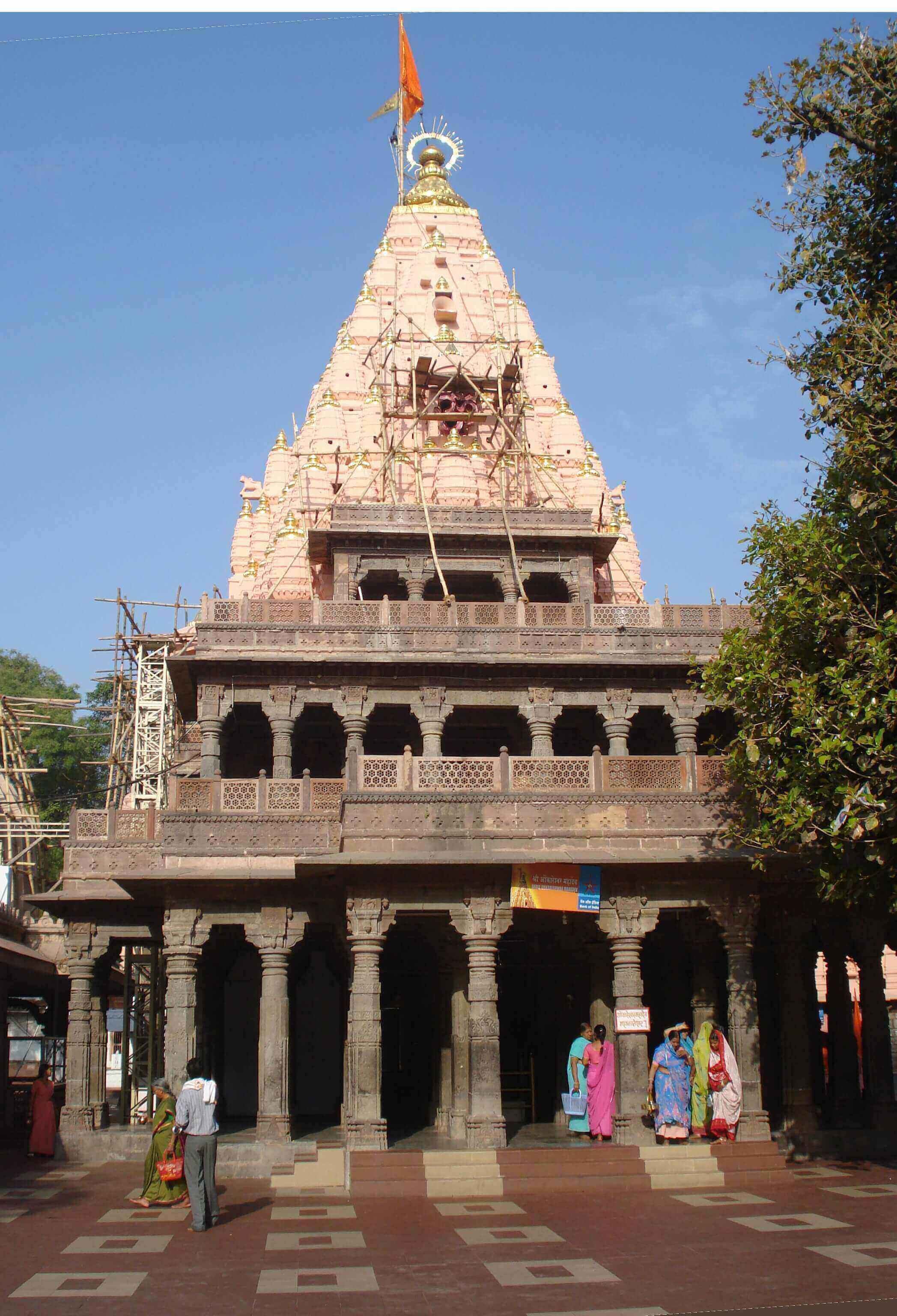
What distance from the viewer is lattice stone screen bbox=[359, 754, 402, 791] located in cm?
2131

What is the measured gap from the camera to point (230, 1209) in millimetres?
17219

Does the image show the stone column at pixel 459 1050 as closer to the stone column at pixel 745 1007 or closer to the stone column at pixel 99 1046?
the stone column at pixel 745 1007

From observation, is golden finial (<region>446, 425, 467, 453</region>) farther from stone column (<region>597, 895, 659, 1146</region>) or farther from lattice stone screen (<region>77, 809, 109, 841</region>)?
stone column (<region>597, 895, 659, 1146</region>)

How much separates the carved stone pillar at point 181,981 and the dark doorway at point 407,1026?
4.58 metres

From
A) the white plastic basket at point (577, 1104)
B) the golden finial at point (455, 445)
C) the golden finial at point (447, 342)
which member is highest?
the golden finial at point (447, 342)

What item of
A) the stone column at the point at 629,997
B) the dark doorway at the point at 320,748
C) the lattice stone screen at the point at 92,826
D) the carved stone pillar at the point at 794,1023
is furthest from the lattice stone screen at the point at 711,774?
the dark doorway at the point at 320,748

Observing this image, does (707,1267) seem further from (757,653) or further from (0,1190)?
(0,1190)

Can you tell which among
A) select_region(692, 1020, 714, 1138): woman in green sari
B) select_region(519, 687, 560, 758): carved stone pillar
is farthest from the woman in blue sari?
select_region(519, 687, 560, 758): carved stone pillar

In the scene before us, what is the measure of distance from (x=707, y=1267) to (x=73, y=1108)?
16.3 m

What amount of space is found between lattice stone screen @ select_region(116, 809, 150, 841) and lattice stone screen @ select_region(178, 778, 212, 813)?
10.6ft

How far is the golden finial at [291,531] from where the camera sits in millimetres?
36188

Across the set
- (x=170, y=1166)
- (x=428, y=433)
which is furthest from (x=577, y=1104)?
(x=428, y=433)

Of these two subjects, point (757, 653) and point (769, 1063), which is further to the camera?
point (769, 1063)

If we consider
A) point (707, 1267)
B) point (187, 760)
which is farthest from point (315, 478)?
point (707, 1267)
